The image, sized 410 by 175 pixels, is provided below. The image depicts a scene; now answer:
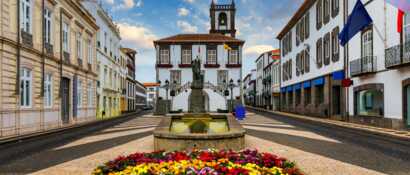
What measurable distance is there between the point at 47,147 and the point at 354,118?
20311mm

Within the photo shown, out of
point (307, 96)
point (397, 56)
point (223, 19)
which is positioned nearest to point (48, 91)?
point (397, 56)

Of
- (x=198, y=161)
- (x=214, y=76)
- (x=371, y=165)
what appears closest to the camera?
(x=198, y=161)

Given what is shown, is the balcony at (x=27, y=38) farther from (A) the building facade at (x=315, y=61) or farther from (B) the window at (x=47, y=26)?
(A) the building facade at (x=315, y=61)

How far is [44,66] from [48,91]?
199 centimetres

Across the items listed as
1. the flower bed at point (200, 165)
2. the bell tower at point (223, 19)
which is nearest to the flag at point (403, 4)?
the flower bed at point (200, 165)

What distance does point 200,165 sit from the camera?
15.8 feet

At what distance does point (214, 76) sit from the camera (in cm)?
4322

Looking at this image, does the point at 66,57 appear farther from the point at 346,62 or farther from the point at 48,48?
the point at 346,62

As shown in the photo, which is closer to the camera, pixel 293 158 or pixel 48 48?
pixel 293 158

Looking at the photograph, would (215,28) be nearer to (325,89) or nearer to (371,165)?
(325,89)

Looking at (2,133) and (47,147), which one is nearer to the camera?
(47,147)

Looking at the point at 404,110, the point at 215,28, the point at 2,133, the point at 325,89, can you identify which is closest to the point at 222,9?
the point at 215,28

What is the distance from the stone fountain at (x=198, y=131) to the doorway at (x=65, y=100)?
39.1 feet

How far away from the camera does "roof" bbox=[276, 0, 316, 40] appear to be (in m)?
32.3
